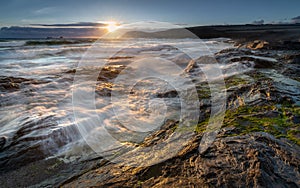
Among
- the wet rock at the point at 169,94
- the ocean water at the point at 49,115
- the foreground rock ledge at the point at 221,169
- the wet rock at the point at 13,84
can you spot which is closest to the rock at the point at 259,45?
the ocean water at the point at 49,115

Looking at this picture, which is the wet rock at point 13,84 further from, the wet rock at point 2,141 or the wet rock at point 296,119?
the wet rock at point 296,119

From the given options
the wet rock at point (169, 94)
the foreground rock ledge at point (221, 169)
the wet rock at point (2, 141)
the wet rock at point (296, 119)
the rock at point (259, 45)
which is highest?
the rock at point (259, 45)

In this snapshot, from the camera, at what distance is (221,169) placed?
1.97 meters

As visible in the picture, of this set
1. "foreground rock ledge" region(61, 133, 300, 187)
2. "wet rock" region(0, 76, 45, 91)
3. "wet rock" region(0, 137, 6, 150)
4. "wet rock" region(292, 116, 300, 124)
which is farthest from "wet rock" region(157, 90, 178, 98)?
"wet rock" region(0, 76, 45, 91)

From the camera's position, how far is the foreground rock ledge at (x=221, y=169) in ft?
5.98

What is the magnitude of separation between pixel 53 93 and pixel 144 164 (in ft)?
14.9

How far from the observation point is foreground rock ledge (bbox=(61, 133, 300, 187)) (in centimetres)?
182

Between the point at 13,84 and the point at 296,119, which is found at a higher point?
the point at 296,119

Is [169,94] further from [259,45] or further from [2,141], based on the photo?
[259,45]

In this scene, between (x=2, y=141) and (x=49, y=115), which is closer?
(x=2, y=141)

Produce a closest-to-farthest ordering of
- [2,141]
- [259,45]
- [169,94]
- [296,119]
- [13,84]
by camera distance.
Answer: [296,119]
[2,141]
[169,94]
[13,84]
[259,45]

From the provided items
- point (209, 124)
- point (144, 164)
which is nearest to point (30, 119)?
point (144, 164)

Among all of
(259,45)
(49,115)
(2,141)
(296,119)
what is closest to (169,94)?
(49,115)

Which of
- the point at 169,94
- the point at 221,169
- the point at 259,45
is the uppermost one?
the point at 259,45
